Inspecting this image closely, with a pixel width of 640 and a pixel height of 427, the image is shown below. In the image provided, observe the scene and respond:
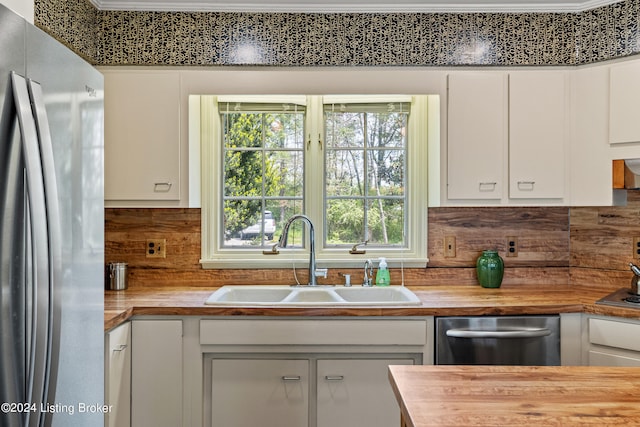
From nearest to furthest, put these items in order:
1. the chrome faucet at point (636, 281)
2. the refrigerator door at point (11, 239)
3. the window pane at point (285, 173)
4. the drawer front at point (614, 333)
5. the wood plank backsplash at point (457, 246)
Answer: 1. the refrigerator door at point (11, 239)
2. the drawer front at point (614, 333)
3. the chrome faucet at point (636, 281)
4. the wood plank backsplash at point (457, 246)
5. the window pane at point (285, 173)

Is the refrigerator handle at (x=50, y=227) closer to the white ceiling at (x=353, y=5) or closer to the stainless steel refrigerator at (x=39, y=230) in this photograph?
the stainless steel refrigerator at (x=39, y=230)

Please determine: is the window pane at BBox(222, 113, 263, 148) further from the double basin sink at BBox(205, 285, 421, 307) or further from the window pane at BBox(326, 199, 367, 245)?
the double basin sink at BBox(205, 285, 421, 307)

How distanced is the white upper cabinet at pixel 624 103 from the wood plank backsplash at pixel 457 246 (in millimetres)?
514

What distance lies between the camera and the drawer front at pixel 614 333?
1.96 meters

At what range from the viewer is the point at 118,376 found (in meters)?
1.92

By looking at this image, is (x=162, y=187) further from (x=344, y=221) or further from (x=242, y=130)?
(x=344, y=221)

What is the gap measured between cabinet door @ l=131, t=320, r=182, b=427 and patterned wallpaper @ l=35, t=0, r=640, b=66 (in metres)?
1.37

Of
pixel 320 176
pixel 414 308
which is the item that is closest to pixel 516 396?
pixel 414 308

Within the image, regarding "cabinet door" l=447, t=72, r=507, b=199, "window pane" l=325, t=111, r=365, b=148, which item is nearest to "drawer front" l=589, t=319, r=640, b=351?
"cabinet door" l=447, t=72, r=507, b=199

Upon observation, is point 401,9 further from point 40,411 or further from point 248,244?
point 40,411

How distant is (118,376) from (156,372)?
0.17 meters

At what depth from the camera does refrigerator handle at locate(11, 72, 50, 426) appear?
856mm

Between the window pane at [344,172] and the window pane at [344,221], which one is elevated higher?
the window pane at [344,172]

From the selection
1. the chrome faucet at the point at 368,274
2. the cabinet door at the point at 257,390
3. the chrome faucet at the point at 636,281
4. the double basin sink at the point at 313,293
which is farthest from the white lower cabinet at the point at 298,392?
the chrome faucet at the point at 636,281
